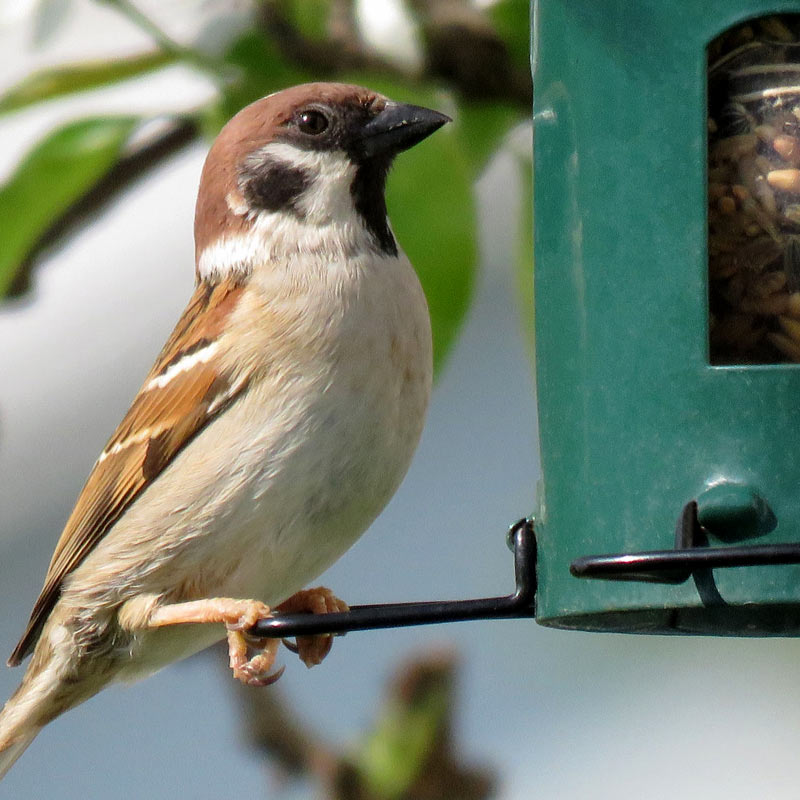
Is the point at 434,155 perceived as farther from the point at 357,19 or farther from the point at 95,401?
the point at 95,401

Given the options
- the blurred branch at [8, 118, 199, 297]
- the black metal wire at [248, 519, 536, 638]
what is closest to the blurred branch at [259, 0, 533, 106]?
the blurred branch at [8, 118, 199, 297]

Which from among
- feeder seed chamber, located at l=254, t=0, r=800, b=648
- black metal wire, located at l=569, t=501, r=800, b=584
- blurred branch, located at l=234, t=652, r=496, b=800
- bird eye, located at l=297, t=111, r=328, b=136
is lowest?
blurred branch, located at l=234, t=652, r=496, b=800

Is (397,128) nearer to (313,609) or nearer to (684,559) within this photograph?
(313,609)

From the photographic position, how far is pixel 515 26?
337 cm

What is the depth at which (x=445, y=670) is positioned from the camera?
3338mm

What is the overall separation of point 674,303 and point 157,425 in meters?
1.19

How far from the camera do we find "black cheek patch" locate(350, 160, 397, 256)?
10.4ft

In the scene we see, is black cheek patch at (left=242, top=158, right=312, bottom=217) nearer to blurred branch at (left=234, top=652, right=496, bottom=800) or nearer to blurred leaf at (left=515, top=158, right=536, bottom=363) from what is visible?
blurred leaf at (left=515, top=158, right=536, bottom=363)

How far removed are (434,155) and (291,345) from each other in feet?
1.91

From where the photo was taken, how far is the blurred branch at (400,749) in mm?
3180

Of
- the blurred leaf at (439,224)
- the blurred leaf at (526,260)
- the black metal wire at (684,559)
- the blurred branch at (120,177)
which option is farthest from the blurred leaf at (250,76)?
the black metal wire at (684,559)

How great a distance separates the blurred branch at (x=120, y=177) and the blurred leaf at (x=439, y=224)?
51 centimetres

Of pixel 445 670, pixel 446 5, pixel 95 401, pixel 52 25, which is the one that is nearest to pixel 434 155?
pixel 446 5

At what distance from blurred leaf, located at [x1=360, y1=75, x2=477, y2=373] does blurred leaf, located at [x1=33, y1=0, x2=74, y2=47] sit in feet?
2.24
